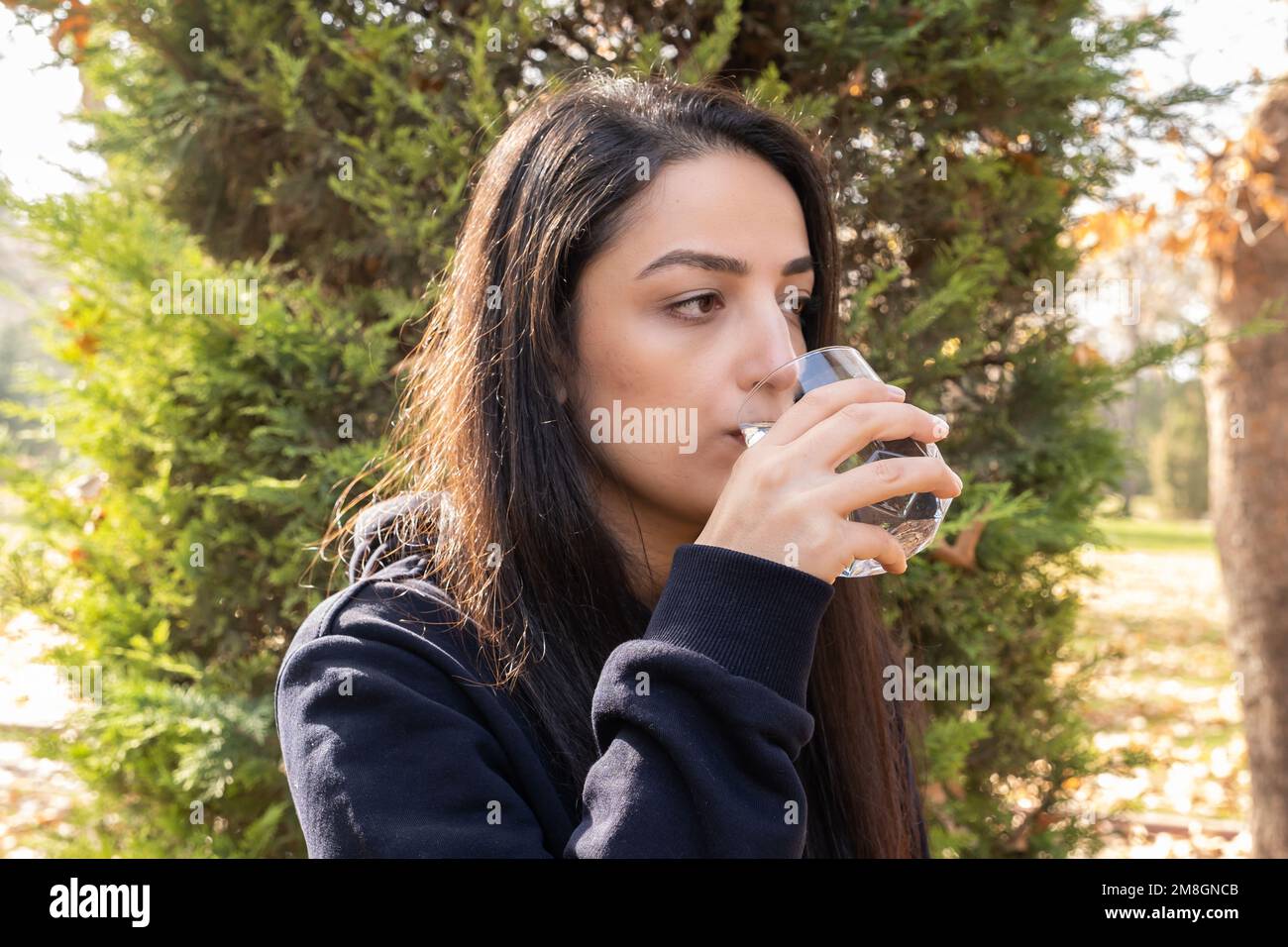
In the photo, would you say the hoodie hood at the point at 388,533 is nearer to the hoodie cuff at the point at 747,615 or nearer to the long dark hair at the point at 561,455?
the long dark hair at the point at 561,455

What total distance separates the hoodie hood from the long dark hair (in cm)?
→ 1

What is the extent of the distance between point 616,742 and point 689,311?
76 centimetres

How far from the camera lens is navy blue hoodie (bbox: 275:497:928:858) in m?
1.30

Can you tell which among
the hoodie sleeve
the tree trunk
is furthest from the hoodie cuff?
the tree trunk

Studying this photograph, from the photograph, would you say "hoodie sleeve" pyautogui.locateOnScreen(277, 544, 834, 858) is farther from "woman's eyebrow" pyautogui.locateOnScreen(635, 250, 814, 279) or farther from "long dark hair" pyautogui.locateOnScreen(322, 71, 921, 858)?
"woman's eyebrow" pyautogui.locateOnScreen(635, 250, 814, 279)

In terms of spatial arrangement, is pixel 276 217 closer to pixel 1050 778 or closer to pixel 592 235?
pixel 592 235

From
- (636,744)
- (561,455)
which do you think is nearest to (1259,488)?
(561,455)

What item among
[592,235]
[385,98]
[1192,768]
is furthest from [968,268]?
[1192,768]

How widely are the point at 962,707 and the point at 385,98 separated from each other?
98.9 inches

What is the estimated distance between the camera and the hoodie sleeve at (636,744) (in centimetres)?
130

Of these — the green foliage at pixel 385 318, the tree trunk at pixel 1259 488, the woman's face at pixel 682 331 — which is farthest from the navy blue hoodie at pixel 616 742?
the tree trunk at pixel 1259 488

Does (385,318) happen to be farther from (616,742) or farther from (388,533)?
(616,742)

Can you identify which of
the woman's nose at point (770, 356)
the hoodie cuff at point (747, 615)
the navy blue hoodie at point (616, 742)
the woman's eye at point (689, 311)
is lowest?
the navy blue hoodie at point (616, 742)
